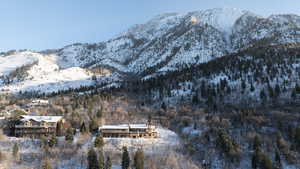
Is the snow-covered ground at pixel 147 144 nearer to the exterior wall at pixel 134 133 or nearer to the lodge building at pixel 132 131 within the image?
the exterior wall at pixel 134 133

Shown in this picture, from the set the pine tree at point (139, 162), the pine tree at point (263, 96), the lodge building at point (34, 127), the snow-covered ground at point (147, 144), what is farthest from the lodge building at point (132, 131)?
the pine tree at point (263, 96)

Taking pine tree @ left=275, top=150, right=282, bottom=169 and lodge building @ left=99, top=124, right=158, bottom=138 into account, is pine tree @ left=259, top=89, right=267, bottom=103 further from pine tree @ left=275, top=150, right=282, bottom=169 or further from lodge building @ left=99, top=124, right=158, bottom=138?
lodge building @ left=99, top=124, right=158, bottom=138

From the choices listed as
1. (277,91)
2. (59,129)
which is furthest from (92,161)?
(277,91)

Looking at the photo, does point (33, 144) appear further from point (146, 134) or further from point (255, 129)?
point (255, 129)

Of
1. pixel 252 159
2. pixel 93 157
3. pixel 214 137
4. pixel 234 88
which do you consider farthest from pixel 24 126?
pixel 234 88

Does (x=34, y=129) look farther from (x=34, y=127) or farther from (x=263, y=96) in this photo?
(x=263, y=96)

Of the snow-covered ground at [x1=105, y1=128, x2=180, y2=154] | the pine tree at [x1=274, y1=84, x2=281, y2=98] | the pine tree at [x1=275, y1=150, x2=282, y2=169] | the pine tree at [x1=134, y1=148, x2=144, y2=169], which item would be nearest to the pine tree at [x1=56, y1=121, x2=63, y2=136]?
the snow-covered ground at [x1=105, y1=128, x2=180, y2=154]

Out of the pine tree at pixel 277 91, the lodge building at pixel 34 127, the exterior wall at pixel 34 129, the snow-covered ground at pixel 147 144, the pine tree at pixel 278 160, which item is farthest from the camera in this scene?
the pine tree at pixel 277 91

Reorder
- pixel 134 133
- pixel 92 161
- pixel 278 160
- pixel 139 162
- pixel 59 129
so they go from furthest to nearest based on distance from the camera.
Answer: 1. pixel 134 133
2. pixel 59 129
3. pixel 278 160
4. pixel 92 161
5. pixel 139 162
